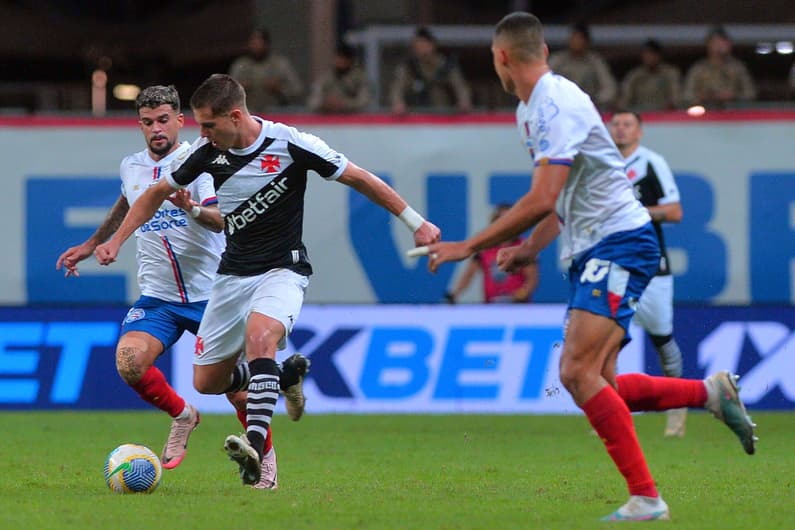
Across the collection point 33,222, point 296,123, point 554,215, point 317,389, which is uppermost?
point 554,215

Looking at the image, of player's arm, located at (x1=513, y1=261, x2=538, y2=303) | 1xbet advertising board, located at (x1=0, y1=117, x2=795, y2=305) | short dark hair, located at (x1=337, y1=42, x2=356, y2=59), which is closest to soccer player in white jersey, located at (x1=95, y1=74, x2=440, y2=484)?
player's arm, located at (x1=513, y1=261, x2=538, y2=303)

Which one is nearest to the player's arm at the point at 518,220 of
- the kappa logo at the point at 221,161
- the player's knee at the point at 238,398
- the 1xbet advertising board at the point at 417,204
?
the kappa logo at the point at 221,161

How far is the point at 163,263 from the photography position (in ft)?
30.8

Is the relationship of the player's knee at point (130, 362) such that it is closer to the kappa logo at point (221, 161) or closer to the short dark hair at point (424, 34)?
the kappa logo at point (221, 161)

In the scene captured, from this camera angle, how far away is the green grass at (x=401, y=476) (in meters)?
7.01

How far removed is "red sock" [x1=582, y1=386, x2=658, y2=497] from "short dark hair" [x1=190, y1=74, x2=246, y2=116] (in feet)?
8.53

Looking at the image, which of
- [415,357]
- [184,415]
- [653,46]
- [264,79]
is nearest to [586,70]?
[653,46]

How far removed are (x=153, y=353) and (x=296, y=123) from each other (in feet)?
24.2

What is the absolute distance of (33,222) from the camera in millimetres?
16172

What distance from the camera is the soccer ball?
26.2 feet

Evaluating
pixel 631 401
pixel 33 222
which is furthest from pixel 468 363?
pixel 631 401

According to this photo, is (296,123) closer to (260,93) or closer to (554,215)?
(260,93)

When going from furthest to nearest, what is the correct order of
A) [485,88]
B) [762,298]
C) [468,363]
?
[485,88] → [762,298] → [468,363]

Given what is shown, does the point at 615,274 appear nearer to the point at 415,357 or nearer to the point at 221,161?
the point at 221,161
